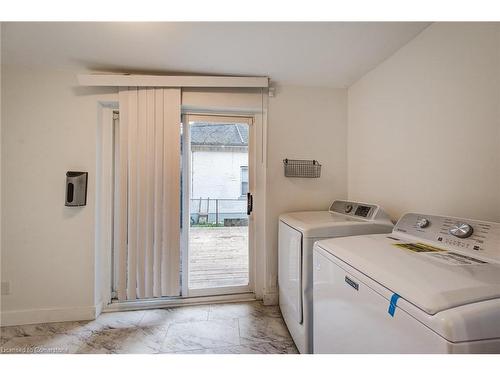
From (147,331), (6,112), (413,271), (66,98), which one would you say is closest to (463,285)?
(413,271)

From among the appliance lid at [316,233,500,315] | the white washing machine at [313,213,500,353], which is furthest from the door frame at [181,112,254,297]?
the appliance lid at [316,233,500,315]

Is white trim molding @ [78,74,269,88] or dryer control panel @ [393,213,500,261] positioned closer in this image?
dryer control panel @ [393,213,500,261]

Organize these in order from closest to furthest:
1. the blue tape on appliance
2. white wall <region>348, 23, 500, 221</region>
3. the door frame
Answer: the blue tape on appliance
white wall <region>348, 23, 500, 221</region>
the door frame

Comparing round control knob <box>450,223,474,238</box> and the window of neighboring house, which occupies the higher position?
the window of neighboring house

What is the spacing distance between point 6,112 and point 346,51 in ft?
9.11

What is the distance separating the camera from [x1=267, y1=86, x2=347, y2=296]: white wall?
200cm

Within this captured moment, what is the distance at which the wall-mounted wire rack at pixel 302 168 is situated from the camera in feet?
6.54

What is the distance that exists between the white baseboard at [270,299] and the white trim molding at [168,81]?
1.98 m

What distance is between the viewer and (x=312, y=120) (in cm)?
205

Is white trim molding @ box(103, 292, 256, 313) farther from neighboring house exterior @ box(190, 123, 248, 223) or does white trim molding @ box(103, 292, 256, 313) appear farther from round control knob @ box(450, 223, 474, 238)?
round control knob @ box(450, 223, 474, 238)

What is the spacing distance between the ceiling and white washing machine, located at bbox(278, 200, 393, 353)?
1182mm

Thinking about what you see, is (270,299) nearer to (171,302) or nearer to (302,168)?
(171,302)

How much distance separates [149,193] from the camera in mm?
1782

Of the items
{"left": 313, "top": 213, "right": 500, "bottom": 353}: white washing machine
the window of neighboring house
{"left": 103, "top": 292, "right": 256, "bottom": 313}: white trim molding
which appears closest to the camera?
{"left": 313, "top": 213, "right": 500, "bottom": 353}: white washing machine
